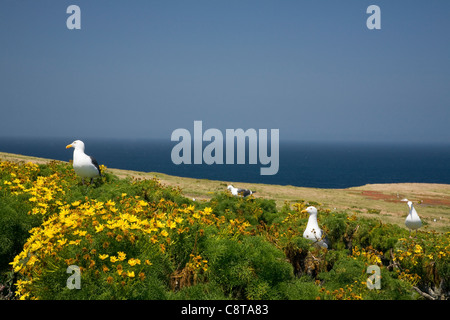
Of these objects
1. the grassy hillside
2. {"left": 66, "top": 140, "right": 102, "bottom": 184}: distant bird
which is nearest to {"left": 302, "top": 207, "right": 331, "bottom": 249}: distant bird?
the grassy hillside

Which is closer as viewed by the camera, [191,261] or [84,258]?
[84,258]

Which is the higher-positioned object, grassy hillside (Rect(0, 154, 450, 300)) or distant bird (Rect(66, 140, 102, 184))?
distant bird (Rect(66, 140, 102, 184))

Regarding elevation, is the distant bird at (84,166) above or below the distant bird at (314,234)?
above

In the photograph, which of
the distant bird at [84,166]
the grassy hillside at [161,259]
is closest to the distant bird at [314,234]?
the grassy hillside at [161,259]

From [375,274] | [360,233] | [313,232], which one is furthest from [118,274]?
[360,233]

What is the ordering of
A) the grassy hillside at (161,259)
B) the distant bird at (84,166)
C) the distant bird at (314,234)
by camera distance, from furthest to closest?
the distant bird at (84,166) < the distant bird at (314,234) < the grassy hillside at (161,259)

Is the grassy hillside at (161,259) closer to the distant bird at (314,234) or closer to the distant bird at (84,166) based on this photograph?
the distant bird at (314,234)

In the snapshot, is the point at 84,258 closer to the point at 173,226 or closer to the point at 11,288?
the point at 173,226

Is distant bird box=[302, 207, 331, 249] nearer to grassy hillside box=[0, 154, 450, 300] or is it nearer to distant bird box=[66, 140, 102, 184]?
grassy hillside box=[0, 154, 450, 300]

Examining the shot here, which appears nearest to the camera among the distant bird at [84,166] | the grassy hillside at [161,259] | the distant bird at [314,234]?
the grassy hillside at [161,259]

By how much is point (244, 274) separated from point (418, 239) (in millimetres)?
7441

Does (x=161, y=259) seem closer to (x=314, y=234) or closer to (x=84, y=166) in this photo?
(x=314, y=234)

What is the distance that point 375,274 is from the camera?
19.0ft

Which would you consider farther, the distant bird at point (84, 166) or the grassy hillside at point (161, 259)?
the distant bird at point (84, 166)
